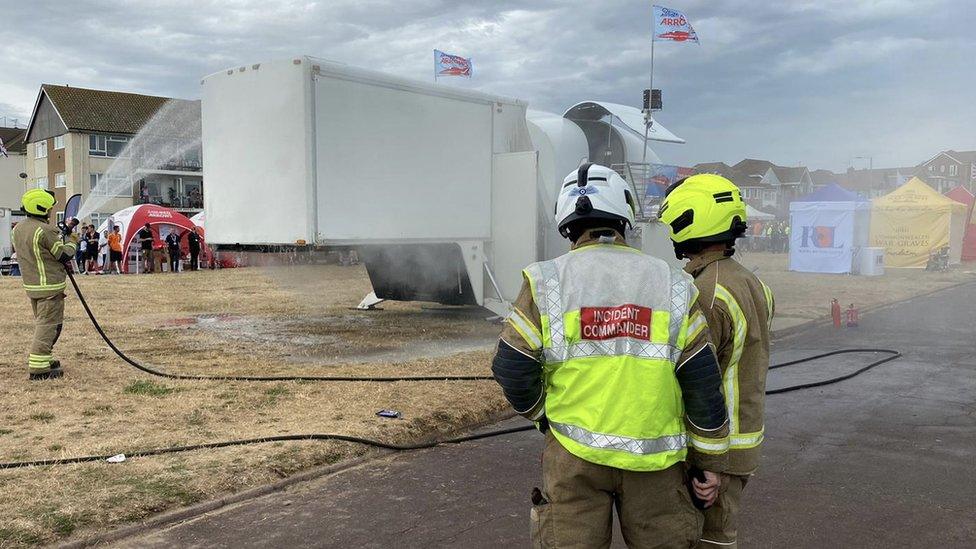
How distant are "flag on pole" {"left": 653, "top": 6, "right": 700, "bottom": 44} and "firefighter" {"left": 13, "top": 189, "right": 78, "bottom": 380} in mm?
11479

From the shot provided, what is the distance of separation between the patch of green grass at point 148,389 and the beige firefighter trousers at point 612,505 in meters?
5.77

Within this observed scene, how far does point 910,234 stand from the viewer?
28.6m

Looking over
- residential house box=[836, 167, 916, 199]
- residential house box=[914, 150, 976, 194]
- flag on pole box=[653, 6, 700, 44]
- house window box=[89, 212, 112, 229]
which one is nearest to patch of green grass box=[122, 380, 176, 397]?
flag on pole box=[653, 6, 700, 44]

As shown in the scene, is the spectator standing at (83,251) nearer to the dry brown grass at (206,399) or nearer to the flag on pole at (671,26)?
the dry brown grass at (206,399)

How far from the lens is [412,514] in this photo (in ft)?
14.6

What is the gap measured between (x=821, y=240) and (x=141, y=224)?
23.0 metres

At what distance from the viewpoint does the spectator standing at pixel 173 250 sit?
24.7m

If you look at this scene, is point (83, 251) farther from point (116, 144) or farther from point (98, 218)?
point (116, 144)

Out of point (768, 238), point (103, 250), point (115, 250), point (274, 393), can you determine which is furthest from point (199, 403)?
point (768, 238)

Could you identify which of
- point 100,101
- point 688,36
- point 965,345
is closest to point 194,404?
point 965,345

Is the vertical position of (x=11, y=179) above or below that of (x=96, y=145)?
below

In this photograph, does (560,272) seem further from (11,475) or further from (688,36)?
(688,36)

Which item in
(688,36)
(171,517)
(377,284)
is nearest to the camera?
(171,517)

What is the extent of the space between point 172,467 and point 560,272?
3.76 m
